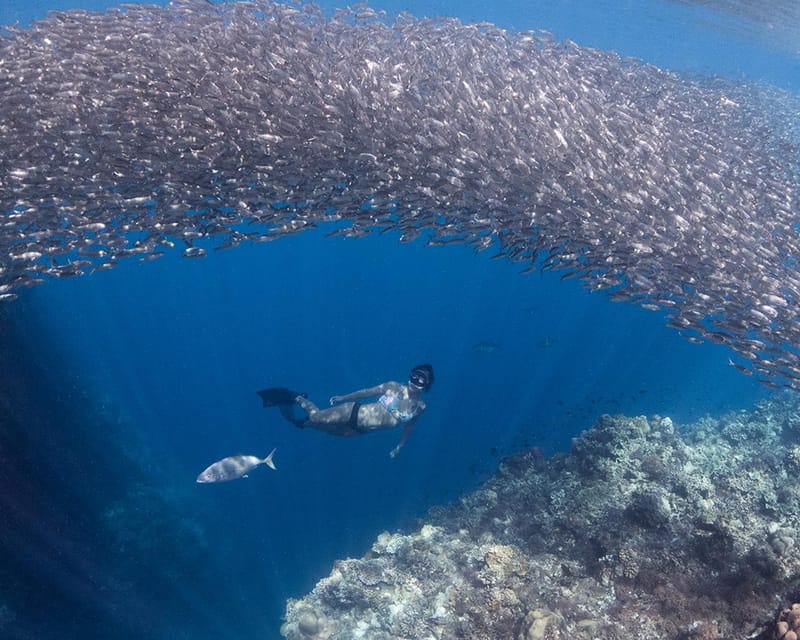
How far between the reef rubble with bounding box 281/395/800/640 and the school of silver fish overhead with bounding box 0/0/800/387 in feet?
9.63

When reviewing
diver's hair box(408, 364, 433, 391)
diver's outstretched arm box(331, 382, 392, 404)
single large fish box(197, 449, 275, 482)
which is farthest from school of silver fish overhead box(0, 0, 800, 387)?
single large fish box(197, 449, 275, 482)

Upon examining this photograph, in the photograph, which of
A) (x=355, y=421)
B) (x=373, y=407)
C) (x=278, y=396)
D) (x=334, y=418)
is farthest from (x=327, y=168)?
(x=278, y=396)

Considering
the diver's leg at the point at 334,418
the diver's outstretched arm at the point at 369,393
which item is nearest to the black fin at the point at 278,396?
the diver's leg at the point at 334,418

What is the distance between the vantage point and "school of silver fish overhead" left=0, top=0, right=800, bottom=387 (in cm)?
863

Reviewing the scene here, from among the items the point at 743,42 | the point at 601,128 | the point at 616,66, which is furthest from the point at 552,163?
the point at 743,42

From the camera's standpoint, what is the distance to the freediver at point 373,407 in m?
10.8

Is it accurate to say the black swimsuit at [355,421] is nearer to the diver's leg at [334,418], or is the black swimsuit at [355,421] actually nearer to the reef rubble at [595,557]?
the diver's leg at [334,418]

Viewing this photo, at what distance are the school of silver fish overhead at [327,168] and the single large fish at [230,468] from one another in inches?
173

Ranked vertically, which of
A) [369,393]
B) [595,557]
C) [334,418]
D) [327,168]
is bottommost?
[595,557]

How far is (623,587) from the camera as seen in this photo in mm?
8086

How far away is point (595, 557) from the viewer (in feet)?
28.9

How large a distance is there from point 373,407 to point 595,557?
5121 millimetres

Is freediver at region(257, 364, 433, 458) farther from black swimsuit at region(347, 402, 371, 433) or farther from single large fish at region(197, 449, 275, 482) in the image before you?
single large fish at region(197, 449, 275, 482)

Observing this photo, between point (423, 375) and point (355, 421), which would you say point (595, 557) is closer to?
point (423, 375)
